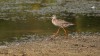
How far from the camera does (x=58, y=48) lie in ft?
42.7

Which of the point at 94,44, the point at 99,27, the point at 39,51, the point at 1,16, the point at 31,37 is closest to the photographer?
the point at 39,51

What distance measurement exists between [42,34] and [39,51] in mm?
4841

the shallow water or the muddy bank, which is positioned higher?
the muddy bank

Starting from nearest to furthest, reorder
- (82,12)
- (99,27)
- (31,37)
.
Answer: (31,37) → (99,27) → (82,12)

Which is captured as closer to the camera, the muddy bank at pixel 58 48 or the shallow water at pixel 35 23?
the muddy bank at pixel 58 48

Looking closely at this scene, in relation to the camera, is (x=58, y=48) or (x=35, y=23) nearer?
(x=58, y=48)

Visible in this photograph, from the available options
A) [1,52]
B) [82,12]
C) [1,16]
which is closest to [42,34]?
[1,52]

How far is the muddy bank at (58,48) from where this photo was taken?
1204 centimetres

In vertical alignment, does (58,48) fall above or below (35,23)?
above

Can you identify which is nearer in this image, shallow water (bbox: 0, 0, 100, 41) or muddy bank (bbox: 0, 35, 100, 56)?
muddy bank (bbox: 0, 35, 100, 56)

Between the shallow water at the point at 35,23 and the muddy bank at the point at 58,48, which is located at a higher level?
the muddy bank at the point at 58,48

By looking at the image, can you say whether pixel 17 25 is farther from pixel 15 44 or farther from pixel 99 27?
pixel 15 44

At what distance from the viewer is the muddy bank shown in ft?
39.5

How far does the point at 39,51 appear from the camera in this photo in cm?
1249
